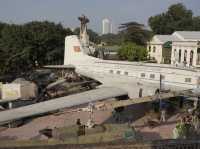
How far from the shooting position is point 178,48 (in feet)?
165

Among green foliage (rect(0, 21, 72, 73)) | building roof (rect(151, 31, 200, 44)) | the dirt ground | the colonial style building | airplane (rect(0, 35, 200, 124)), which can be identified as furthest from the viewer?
building roof (rect(151, 31, 200, 44))

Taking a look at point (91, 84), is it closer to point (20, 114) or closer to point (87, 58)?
point (87, 58)

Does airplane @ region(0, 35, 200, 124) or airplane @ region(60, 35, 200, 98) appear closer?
airplane @ region(0, 35, 200, 124)

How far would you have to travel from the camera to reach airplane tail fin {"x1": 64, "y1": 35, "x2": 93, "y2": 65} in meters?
29.7

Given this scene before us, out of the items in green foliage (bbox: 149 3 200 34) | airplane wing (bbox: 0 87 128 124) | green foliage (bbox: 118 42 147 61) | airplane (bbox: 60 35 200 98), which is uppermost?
green foliage (bbox: 149 3 200 34)

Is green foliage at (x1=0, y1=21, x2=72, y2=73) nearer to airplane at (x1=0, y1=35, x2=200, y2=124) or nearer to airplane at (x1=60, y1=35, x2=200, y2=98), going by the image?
airplane at (x1=60, y1=35, x2=200, y2=98)

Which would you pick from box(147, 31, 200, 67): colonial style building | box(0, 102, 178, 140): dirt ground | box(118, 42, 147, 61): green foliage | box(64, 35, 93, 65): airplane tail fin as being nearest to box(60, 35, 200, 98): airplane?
box(64, 35, 93, 65): airplane tail fin

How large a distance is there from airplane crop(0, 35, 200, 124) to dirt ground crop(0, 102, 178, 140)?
118 cm

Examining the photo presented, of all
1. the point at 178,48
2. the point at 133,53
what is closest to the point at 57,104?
the point at 178,48

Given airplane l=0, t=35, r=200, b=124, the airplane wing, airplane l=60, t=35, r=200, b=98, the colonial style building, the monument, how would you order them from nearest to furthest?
the airplane wing
airplane l=0, t=35, r=200, b=124
airplane l=60, t=35, r=200, b=98
the monument
the colonial style building

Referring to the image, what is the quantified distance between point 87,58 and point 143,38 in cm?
4116

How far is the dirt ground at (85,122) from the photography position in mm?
16703

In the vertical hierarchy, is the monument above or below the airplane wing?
above

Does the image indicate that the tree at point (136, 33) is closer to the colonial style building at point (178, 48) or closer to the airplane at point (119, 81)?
the colonial style building at point (178, 48)
